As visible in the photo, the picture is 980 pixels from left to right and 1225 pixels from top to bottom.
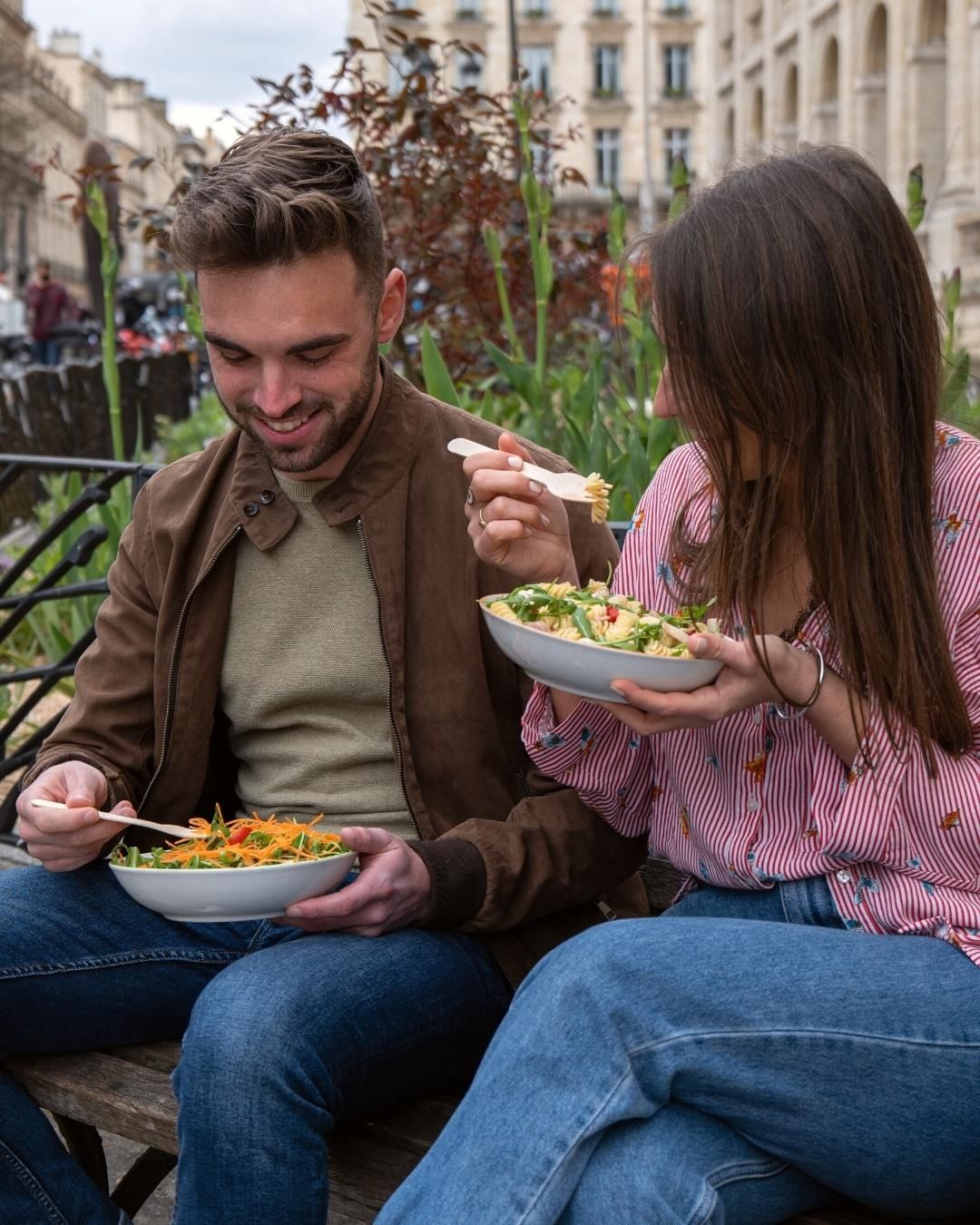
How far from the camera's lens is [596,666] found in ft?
5.27

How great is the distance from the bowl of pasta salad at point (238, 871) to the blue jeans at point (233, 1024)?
84 mm

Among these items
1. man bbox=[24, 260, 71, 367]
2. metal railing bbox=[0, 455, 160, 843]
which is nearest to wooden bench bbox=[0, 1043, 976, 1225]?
metal railing bbox=[0, 455, 160, 843]

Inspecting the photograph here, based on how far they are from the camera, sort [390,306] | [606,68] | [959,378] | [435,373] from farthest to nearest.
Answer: [606,68], [435,373], [959,378], [390,306]

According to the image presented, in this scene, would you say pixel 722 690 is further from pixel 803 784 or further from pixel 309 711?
pixel 309 711

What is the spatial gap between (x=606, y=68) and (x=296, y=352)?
191 feet

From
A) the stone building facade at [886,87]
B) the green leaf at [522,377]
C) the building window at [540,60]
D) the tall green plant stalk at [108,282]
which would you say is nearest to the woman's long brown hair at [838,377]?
the green leaf at [522,377]

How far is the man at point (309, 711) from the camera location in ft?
6.28

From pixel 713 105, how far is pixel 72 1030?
44613mm

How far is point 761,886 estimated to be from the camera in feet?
6.00

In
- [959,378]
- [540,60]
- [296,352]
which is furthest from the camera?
[540,60]

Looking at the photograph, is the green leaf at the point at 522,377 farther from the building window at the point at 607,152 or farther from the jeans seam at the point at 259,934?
the building window at the point at 607,152

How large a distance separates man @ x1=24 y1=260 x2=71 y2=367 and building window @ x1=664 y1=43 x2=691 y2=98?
136ft

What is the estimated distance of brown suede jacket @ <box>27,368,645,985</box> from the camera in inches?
80.6

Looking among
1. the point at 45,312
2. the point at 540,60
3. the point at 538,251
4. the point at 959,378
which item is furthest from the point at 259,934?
the point at 540,60
